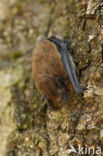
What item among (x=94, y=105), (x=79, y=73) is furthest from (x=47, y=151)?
(x=79, y=73)

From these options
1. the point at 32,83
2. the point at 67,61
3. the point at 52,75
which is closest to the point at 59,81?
the point at 52,75

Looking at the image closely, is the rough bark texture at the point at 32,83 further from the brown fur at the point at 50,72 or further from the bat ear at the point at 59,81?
the bat ear at the point at 59,81

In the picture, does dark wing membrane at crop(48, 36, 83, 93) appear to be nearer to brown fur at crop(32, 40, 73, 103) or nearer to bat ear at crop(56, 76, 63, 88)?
brown fur at crop(32, 40, 73, 103)

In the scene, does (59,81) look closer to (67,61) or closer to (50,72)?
(50,72)

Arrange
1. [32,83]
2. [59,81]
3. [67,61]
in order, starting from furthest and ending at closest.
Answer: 1. [32,83]
2. [59,81]
3. [67,61]

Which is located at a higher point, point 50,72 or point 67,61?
point 67,61

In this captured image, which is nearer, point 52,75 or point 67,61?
point 67,61

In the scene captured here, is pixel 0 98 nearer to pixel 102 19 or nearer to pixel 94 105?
pixel 94 105
